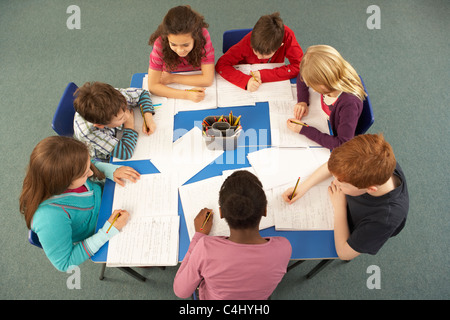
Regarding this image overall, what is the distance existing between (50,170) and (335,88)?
128 cm

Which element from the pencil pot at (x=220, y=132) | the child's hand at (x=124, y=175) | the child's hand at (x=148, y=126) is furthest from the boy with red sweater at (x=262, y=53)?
the child's hand at (x=124, y=175)

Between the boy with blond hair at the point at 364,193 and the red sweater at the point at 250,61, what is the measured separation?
0.66 meters

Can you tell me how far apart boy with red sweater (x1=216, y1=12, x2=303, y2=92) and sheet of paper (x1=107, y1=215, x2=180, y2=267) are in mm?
879

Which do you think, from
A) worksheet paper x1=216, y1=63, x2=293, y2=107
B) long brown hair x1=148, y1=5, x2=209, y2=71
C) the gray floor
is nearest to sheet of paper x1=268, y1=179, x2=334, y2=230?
worksheet paper x1=216, y1=63, x2=293, y2=107

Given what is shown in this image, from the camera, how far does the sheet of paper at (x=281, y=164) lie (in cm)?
140

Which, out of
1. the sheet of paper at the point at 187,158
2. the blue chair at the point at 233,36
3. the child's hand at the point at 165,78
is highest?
the blue chair at the point at 233,36

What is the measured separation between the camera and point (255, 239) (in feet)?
3.50

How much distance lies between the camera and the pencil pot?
1.38 meters

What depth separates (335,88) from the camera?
1.44m

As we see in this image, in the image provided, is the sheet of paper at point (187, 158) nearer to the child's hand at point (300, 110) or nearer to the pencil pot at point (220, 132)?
the pencil pot at point (220, 132)

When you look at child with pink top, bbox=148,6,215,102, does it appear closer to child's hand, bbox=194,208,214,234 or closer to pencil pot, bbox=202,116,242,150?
pencil pot, bbox=202,116,242,150

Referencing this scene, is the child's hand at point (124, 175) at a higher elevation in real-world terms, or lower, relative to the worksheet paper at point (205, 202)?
higher

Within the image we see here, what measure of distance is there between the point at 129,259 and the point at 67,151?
49 centimetres

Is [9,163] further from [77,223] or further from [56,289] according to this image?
[77,223]
